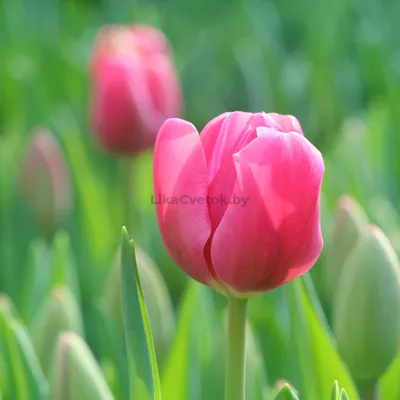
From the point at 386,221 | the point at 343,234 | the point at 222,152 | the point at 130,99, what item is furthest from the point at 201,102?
the point at 222,152

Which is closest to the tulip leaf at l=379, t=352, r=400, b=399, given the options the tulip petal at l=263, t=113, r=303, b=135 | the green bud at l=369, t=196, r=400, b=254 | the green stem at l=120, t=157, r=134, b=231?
the green bud at l=369, t=196, r=400, b=254

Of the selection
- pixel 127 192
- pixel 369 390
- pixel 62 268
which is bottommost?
pixel 369 390

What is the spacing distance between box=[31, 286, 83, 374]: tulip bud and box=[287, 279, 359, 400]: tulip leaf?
18cm

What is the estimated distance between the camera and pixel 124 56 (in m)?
1.26

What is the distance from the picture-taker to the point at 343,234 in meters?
0.76

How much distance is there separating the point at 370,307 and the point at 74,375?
201 millimetres

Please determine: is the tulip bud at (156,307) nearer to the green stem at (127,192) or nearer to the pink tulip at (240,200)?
the pink tulip at (240,200)

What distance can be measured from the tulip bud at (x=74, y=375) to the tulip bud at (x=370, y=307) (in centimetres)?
17

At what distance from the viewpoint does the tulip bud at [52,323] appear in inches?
28.9

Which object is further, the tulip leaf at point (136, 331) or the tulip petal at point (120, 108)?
the tulip petal at point (120, 108)

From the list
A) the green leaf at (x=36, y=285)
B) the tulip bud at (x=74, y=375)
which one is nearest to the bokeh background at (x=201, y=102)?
the green leaf at (x=36, y=285)

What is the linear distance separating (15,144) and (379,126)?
0.52m

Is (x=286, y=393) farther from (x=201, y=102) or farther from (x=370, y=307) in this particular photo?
(x=201, y=102)

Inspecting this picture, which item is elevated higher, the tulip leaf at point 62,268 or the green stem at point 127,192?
the green stem at point 127,192
